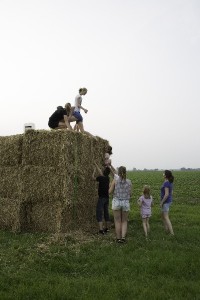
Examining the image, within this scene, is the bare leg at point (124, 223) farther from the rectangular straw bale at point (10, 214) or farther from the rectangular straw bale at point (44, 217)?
the rectangular straw bale at point (10, 214)

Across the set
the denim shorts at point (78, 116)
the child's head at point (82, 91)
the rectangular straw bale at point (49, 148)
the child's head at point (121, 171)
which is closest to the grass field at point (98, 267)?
the child's head at point (121, 171)

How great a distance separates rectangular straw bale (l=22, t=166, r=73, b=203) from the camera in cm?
1109

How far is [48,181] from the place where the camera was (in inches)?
450

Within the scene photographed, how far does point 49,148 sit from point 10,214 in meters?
2.58

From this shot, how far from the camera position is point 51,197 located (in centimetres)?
1140

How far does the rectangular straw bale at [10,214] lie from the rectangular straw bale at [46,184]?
0.57 meters

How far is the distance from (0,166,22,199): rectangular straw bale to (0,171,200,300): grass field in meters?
1.55

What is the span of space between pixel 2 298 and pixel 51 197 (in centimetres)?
532

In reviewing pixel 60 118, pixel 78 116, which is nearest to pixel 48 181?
pixel 60 118

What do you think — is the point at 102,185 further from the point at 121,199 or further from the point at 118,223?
the point at 118,223

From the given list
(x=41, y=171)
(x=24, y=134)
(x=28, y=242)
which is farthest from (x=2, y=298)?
(x=24, y=134)

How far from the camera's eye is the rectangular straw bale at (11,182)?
12.1m

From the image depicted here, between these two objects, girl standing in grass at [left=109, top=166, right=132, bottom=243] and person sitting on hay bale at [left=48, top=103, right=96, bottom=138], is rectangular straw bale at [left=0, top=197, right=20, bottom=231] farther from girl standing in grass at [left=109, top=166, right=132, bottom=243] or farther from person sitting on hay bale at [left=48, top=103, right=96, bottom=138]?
girl standing in grass at [left=109, top=166, right=132, bottom=243]

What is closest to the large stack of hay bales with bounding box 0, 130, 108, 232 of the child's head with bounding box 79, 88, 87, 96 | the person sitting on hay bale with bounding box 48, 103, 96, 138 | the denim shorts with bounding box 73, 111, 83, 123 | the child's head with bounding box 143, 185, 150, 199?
the person sitting on hay bale with bounding box 48, 103, 96, 138
